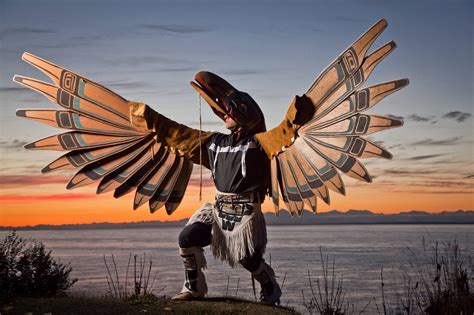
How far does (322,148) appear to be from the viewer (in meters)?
5.49

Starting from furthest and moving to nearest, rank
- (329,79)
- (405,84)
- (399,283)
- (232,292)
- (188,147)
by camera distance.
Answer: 1. (399,283)
2. (232,292)
3. (188,147)
4. (329,79)
5. (405,84)

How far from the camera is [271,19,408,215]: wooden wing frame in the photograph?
5223 mm

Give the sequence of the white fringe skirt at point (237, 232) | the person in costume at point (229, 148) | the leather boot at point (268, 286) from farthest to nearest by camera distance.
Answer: the leather boot at point (268, 286) < the white fringe skirt at point (237, 232) < the person in costume at point (229, 148)

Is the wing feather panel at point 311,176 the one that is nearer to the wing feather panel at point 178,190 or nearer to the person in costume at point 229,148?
the person in costume at point 229,148

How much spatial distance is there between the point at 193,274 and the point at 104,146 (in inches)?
58.0

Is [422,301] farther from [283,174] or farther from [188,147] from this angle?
[188,147]

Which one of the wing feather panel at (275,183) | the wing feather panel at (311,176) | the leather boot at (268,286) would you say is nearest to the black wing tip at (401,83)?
the wing feather panel at (311,176)

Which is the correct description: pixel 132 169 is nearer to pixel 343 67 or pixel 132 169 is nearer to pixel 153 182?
pixel 153 182

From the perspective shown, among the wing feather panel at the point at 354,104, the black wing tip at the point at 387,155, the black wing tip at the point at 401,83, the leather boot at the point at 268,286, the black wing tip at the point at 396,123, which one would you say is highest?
the black wing tip at the point at 401,83

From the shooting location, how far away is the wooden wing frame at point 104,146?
21.2ft

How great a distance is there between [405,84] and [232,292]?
2.71 meters

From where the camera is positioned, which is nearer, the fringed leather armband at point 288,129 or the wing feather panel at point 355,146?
the wing feather panel at point 355,146

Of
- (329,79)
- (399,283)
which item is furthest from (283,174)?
(399,283)

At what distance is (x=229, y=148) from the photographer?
5922mm
